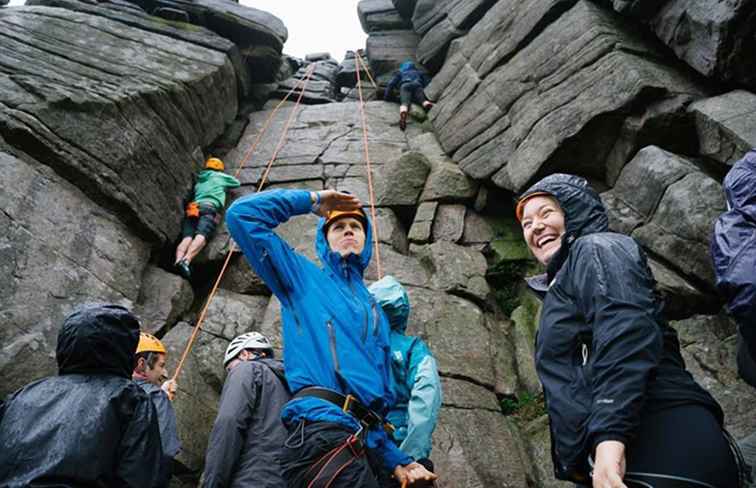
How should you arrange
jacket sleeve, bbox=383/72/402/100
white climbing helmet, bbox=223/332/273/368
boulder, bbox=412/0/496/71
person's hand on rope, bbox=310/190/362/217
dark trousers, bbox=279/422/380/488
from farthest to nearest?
jacket sleeve, bbox=383/72/402/100
boulder, bbox=412/0/496/71
white climbing helmet, bbox=223/332/273/368
person's hand on rope, bbox=310/190/362/217
dark trousers, bbox=279/422/380/488

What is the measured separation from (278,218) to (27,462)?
6.86ft

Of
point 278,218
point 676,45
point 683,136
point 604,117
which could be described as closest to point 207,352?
point 278,218

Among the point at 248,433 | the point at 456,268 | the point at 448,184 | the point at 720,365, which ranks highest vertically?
the point at 448,184

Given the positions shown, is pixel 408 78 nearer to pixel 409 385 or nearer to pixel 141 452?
pixel 409 385

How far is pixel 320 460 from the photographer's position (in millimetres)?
2941

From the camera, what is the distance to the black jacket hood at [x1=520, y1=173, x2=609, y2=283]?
10.2ft

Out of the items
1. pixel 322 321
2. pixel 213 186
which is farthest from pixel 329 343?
pixel 213 186

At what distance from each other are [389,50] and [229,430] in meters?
15.9

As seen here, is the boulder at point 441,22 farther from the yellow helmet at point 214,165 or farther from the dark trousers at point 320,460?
the dark trousers at point 320,460

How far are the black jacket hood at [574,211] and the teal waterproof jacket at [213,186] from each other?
7.43m

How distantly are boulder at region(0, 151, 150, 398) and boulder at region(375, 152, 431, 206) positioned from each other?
171 inches

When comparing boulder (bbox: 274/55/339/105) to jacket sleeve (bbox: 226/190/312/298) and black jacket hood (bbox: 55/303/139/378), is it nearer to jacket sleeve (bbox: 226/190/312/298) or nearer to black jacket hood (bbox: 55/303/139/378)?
jacket sleeve (bbox: 226/190/312/298)

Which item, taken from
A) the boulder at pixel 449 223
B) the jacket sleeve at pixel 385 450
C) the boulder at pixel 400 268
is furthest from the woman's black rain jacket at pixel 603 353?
the boulder at pixel 449 223

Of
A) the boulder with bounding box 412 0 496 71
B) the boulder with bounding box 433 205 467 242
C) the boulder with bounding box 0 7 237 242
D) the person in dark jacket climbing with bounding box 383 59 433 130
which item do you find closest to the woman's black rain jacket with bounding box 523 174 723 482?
the boulder with bounding box 433 205 467 242
